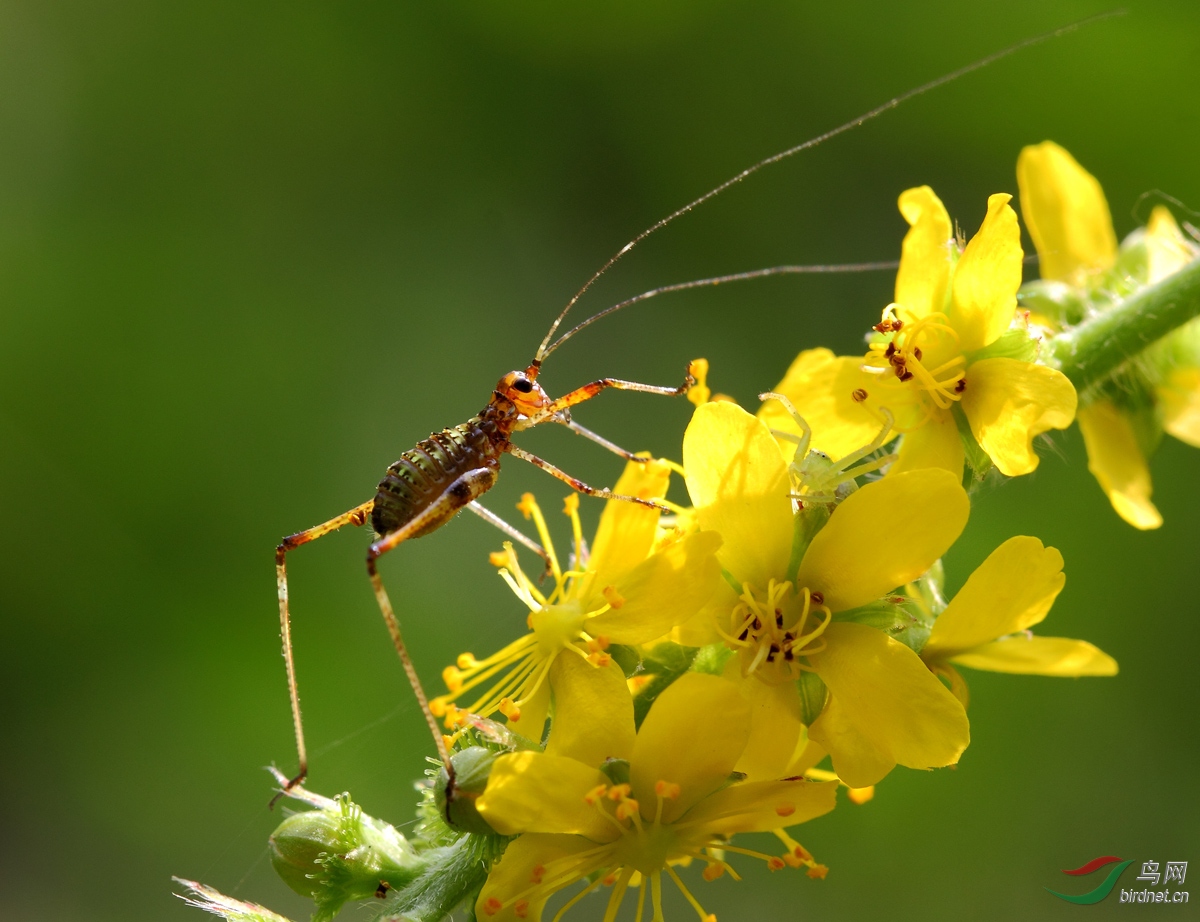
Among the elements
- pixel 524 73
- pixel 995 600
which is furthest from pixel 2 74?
pixel 995 600

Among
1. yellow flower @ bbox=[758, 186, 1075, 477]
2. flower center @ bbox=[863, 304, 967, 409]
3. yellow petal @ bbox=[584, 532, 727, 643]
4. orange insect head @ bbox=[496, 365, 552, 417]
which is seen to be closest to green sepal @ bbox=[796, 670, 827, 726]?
yellow petal @ bbox=[584, 532, 727, 643]

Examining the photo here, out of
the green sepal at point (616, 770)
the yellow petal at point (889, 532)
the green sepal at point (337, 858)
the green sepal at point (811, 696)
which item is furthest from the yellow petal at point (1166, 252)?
the green sepal at point (337, 858)

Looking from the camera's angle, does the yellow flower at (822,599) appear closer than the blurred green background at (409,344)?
Yes

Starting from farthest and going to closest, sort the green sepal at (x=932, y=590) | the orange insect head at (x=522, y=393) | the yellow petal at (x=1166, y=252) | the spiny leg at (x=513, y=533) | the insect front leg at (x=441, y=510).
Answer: the orange insect head at (x=522, y=393)
the yellow petal at (x=1166, y=252)
the insect front leg at (x=441, y=510)
the spiny leg at (x=513, y=533)
the green sepal at (x=932, y=590)

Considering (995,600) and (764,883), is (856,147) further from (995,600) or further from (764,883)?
(995,600)

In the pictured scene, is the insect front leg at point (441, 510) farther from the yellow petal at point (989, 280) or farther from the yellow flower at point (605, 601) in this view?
the yellow petal at point (989, 280)

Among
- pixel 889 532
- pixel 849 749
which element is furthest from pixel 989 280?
pixel 849 749

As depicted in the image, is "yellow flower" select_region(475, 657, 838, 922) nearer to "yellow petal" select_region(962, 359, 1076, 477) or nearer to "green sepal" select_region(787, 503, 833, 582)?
"green sepal" select_region(787, 503, 833, 582)
